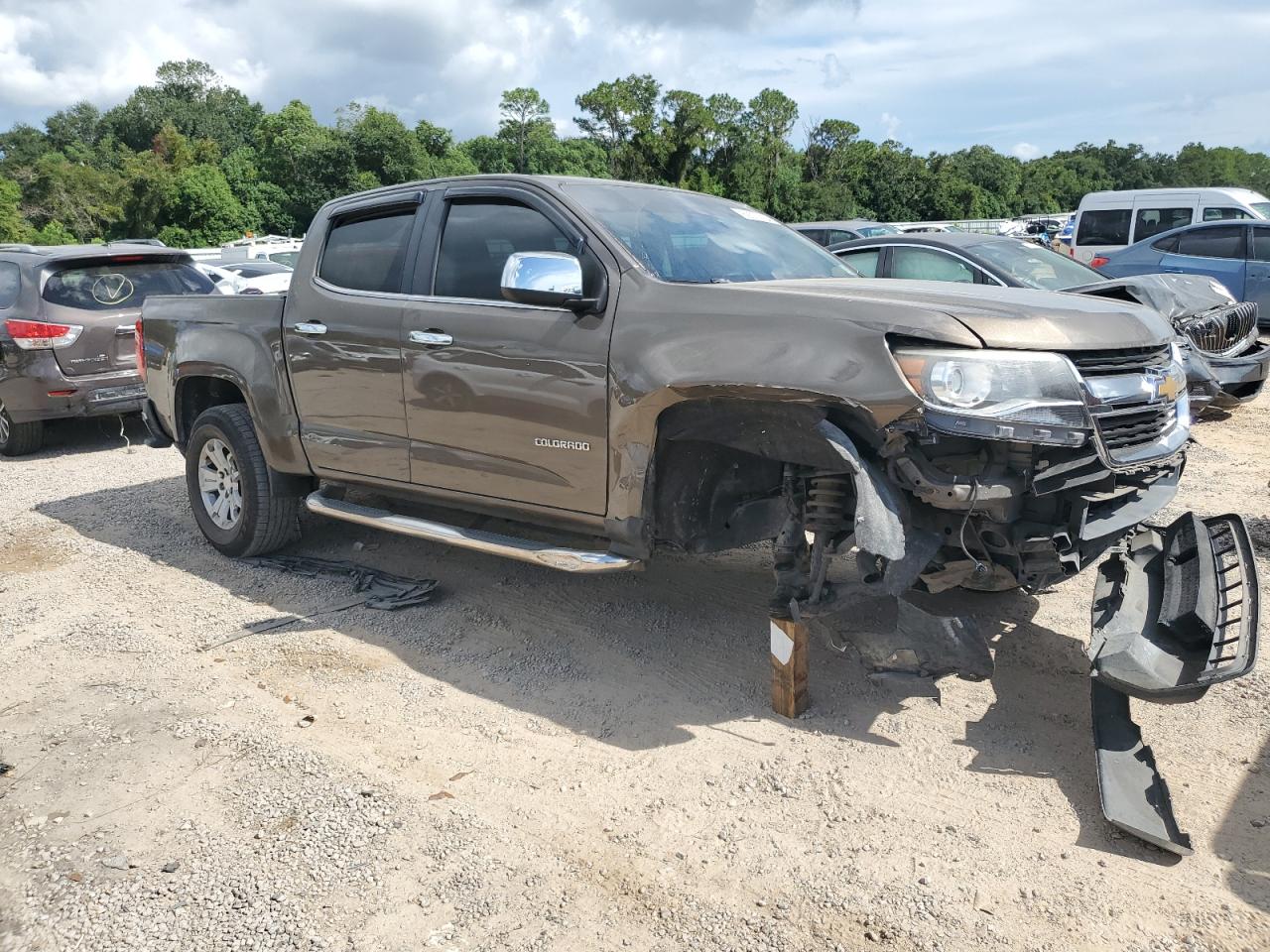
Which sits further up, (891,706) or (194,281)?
(194,281)

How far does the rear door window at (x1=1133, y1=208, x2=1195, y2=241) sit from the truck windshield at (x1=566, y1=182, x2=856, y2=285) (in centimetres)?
1294

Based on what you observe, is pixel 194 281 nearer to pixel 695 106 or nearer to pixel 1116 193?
pixel 1116 193

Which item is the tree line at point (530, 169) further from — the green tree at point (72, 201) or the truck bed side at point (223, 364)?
the truck bed side at point (223, 364)

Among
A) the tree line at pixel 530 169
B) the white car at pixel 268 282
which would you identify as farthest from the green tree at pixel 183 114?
the white car at pixel 268 282

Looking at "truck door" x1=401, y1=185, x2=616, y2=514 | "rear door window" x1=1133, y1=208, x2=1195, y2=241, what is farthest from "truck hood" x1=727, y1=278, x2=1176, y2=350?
"rear door window" x1=1133, y1=208, x2=1195, y2=241

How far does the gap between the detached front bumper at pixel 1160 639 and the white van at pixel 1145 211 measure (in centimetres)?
1337

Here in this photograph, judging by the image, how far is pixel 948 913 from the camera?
2.67m

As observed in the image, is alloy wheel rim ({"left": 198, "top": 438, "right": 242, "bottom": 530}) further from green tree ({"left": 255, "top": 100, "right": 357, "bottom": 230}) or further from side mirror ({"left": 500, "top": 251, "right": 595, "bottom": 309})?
green tree ({"left": 255, "top": 100, "right": 357, "bottom": 230})

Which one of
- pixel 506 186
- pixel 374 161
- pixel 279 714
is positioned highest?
pixel 374 161

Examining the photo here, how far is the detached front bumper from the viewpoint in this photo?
9.92ft

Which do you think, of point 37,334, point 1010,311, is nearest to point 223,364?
point 37,334

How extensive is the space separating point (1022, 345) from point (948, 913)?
169 cm

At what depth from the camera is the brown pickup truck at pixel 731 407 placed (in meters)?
3.14

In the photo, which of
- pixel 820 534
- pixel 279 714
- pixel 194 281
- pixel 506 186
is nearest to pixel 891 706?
pixel 820 534
